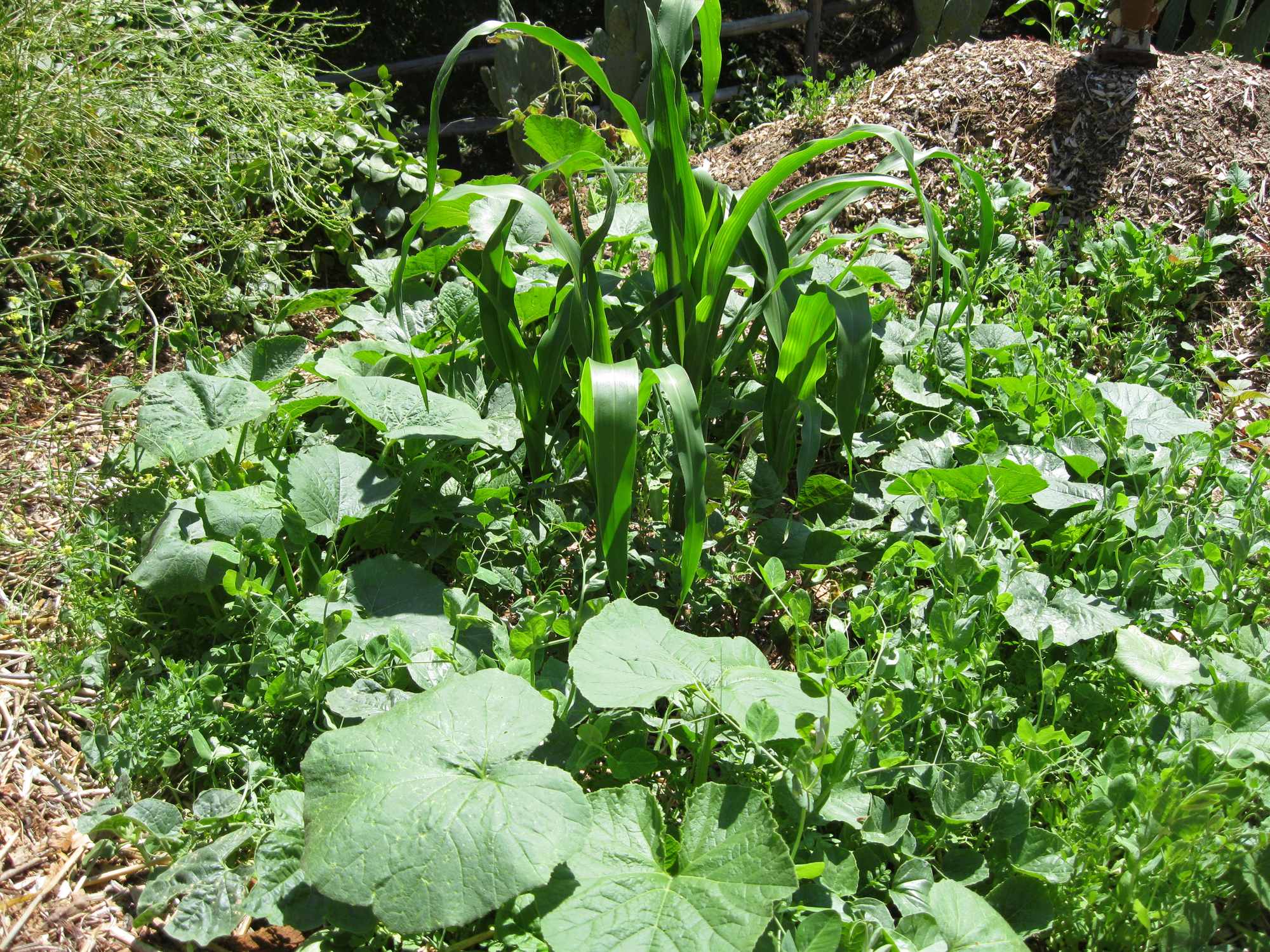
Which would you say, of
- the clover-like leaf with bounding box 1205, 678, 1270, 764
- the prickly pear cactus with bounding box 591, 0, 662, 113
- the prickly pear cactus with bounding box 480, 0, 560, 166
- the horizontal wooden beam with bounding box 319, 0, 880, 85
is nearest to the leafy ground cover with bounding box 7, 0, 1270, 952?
the clover-like leaf with bounding box 1205, 678, 1270, 764

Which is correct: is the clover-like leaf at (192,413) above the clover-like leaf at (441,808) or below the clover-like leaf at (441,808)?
above

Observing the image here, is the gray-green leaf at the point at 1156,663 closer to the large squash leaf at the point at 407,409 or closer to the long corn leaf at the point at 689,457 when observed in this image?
the long corn leaf at the point at 689,457

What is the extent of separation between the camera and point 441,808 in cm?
120

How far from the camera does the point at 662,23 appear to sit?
1.91 m

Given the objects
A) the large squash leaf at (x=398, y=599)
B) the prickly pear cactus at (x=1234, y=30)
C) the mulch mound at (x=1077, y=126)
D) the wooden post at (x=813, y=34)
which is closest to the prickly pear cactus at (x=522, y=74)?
the mulch mound at (x=1077, y=126)

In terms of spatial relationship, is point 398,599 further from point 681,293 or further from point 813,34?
point 813,34

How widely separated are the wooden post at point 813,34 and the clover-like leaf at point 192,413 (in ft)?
14.9

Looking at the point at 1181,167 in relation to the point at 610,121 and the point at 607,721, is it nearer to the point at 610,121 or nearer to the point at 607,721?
the point at 610,121

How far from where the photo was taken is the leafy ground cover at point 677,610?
1.24 metres

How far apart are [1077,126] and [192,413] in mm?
2970

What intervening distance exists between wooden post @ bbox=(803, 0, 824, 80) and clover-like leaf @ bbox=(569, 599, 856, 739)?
4.84 meters

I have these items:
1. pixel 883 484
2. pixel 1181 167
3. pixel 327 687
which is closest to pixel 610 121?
pixel 1181 167

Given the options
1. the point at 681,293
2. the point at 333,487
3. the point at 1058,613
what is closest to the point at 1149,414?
the point at 1058,613

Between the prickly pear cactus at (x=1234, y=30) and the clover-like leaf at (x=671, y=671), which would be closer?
the clover-like leaf at (x=671, y=671)
